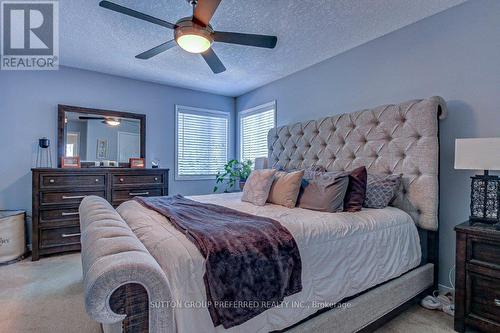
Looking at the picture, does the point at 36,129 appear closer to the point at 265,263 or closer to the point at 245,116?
the point at 245,116

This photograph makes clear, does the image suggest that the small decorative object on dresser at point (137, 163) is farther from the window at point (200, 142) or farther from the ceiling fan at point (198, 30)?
the ceiling fan at point (198, 30)

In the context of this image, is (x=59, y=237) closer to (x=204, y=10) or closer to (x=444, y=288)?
(x=204, y=10)

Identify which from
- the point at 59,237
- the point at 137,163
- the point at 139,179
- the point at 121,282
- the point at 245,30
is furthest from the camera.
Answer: the point at 137,163

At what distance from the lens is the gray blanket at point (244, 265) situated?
1.10 m

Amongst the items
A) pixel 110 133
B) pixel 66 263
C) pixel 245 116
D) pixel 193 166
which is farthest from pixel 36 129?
pixel 245 116

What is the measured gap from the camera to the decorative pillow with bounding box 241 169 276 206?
2.41 metres

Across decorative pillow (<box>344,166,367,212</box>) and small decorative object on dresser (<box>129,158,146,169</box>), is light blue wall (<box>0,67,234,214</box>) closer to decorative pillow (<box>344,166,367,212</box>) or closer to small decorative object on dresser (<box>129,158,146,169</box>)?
small decorative object on dresser (<box>129,158,146,169</box>)

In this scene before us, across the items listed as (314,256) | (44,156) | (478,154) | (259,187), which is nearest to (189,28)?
(259,187)

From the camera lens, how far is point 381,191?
2.23 m

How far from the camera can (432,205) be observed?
7.10 ft

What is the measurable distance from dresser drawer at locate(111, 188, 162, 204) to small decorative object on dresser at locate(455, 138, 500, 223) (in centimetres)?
355

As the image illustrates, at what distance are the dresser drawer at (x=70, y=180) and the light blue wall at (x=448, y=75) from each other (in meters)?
3.36

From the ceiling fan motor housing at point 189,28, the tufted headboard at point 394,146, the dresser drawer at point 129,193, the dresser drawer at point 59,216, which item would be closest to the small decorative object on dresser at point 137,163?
the dresser drawer at point 129,193

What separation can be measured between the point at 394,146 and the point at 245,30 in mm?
1853
